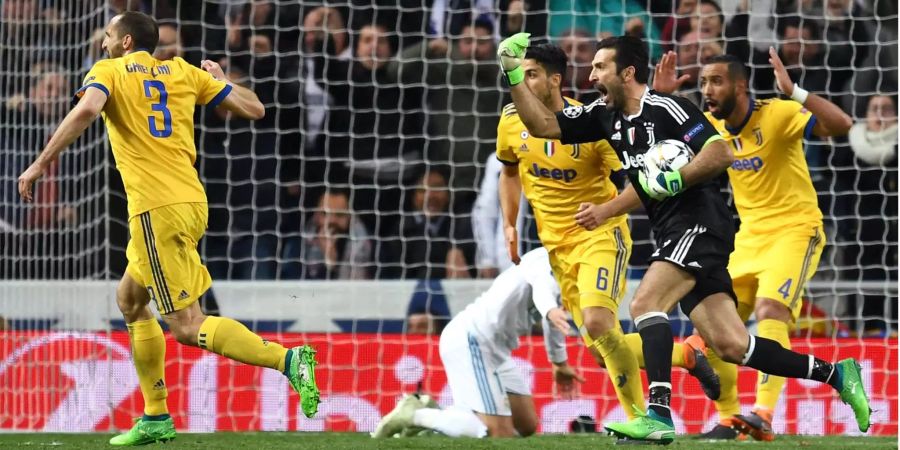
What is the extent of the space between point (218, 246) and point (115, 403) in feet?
6.64

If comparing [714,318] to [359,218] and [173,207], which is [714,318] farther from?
[359,218]

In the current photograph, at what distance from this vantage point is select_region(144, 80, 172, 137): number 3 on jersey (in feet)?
20.4

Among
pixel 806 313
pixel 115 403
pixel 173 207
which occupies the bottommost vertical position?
pixel 115 403

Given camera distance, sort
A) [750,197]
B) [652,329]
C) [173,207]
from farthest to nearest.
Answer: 1. [750,197]
2. [173,207]
3. [652,329]

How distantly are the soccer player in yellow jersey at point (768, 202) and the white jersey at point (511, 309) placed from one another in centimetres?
94

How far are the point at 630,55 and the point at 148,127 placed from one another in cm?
208

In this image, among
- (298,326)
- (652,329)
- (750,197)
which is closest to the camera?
(652,329)

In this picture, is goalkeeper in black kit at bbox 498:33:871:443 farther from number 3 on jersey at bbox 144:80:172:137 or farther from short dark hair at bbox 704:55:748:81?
number 3 on jersey at bbox 144:80:172:137

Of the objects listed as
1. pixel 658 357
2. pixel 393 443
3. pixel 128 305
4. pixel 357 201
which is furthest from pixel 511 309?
pixel 357 201

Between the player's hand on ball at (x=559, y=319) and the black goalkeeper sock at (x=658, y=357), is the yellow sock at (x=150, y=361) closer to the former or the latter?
the player's hand on ball at (x=559, y=319)

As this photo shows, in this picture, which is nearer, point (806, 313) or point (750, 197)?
point (750, 197)

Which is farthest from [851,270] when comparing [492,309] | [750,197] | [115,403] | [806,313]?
[115,403]

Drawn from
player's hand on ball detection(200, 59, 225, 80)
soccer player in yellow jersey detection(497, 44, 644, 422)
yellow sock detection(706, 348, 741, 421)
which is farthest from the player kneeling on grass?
player's hand on ball detection(200, 59, 225, 80)

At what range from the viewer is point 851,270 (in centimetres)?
983
